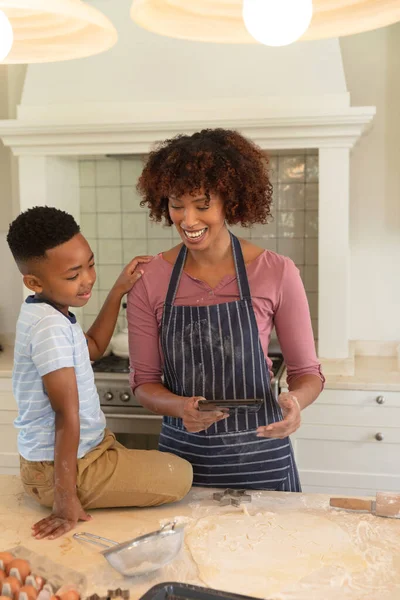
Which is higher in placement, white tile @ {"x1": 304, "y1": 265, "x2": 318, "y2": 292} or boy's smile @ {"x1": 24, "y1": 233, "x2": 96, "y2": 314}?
boy's smile @ {"x1": 24, "y1": 233, "x2": 96, "y2": 314}

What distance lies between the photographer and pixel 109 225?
11.4 ft

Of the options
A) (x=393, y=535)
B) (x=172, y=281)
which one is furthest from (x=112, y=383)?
(x=393, y=535)

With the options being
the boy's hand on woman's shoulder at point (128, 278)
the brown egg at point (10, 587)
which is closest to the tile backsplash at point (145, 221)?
the boy's hand on woman's shoulder at point (128, 278)

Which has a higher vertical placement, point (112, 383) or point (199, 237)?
point (199, 237)

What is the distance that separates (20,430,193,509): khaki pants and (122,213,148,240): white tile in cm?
199

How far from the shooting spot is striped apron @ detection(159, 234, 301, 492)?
72.2 inches

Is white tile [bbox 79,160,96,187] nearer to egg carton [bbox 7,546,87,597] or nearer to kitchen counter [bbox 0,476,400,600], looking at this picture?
kitchen counter [bbox 0,476,400,600]

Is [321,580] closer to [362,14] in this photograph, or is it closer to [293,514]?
[293,514]

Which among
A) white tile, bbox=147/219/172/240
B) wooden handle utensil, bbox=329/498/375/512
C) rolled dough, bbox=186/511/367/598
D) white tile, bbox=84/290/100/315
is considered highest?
white tile, bbox=147/219/172/240

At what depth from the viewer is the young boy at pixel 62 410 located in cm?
147

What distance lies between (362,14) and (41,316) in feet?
2.88

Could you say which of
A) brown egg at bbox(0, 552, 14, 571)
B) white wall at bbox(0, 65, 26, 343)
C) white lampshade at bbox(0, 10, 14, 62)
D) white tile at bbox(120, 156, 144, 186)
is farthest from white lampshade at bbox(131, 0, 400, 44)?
white wall at bbox(0, 65, 26, 343)

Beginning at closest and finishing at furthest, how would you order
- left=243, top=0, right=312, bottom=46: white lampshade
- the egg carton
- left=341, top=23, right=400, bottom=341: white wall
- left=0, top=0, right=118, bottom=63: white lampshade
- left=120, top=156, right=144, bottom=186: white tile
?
left=243, top=0, right=312, bottom=46: white lampshade < the egg carton < left=0, top=0, right=118, bottom=63: white lampshade < left=341, top=23, right=400, bottom=341: white wall < left=120, top=156, right=144, bottom=186: white tile

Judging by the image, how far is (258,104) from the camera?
2.81m
